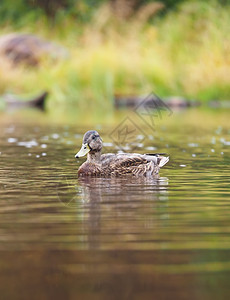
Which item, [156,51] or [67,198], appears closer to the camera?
[67,198]

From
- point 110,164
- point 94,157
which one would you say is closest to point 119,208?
point 110,164

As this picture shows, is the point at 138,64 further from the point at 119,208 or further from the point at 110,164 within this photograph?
the point at 119,208

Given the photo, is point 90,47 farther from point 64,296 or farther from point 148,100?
point 64,296

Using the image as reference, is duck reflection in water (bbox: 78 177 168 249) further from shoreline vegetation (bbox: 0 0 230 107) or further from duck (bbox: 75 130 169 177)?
shoreline vegetation (bbox: 0 0 230 107)

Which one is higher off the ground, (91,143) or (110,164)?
(91,143)

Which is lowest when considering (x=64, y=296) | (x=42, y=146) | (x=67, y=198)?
(x=64, y=296)

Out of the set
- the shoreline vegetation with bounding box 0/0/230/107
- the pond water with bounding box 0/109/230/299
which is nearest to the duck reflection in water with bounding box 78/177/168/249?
the pond water with bounding box 0/109/230/299

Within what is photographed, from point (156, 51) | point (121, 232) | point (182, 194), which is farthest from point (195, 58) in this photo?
point (121, 232)

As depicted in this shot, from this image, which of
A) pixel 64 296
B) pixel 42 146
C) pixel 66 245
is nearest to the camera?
pixel 64 296

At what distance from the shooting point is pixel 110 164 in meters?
8.73

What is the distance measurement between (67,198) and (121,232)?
1.69m

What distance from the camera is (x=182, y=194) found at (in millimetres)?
7195

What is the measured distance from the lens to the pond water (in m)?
4.02

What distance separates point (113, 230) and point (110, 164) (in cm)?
336
